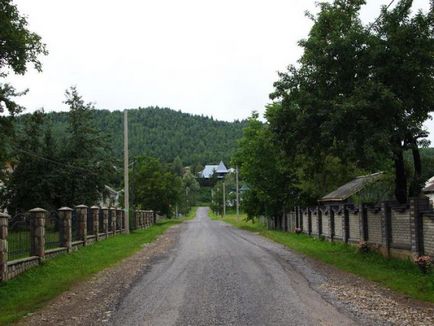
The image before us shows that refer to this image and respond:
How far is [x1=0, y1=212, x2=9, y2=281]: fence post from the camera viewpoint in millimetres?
13438

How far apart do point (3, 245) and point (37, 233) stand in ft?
11.7

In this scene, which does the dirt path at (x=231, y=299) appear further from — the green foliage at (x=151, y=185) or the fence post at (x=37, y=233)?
the green foliage at (x=151, y=185)

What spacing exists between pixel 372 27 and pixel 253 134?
108 feet

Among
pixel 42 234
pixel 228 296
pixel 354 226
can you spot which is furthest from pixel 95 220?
pixel 228 296

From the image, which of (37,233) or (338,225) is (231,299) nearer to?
(37,233)

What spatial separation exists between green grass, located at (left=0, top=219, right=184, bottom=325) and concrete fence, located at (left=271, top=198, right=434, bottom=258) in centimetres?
906

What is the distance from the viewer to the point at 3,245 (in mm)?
13633

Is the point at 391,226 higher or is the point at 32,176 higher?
the point at 32,176

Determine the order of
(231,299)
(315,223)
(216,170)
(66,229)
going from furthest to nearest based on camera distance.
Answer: (216,170) < (315,223) < (66,229) < (231,299)

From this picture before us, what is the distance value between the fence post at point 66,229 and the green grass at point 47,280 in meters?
0.48

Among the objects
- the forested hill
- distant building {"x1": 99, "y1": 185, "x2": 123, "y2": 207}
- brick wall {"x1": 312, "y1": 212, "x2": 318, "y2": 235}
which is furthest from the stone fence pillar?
the forested hill

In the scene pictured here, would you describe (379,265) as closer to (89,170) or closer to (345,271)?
(345,271)

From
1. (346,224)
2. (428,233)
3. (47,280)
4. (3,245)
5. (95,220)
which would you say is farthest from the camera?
(95,220)

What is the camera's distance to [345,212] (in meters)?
24.0
